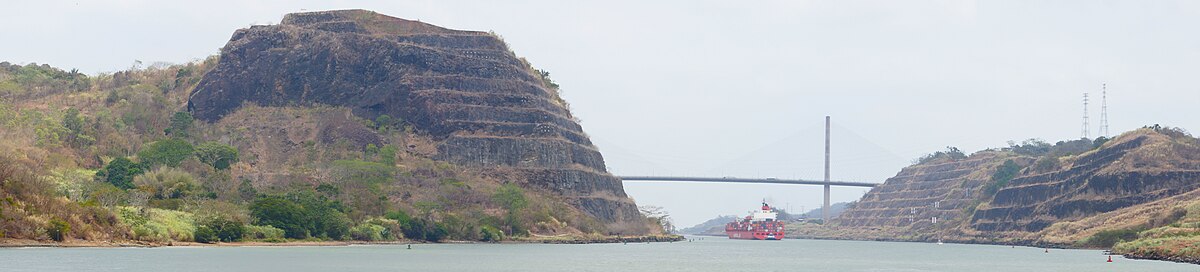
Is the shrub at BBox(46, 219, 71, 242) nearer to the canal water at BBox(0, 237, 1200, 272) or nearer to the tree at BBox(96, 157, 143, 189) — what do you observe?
the canal water at BBox(0, 237, 1200, 272)

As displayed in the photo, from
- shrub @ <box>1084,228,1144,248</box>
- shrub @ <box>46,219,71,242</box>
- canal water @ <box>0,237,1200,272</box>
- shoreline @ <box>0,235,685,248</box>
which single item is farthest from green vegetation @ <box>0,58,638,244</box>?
shrub @ <box>1084,228,1144,248</box>

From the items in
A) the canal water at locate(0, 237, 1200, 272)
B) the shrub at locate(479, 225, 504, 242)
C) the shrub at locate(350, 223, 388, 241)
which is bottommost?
the canal water at locate(0, 237, 1200, 272)

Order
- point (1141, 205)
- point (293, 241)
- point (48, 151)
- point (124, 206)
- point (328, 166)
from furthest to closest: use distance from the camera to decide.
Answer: point (1141, 205), point (328, 166), point (48, 151), point (293, 241), point (124, 206)

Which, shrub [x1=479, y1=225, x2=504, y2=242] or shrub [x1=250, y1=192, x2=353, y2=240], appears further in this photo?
shrub [x1=479, y1=225, x2=504, y2=242]

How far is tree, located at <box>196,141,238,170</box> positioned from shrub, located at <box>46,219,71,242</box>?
2316 inches

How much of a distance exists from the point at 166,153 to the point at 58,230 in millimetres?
55167

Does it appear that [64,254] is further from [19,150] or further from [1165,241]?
[1165,241]

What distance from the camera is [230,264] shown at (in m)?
98.6

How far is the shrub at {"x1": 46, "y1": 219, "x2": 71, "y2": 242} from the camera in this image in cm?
11331

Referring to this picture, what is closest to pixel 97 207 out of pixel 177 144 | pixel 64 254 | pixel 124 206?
pixel 124 206

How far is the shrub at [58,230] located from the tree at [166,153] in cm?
4821

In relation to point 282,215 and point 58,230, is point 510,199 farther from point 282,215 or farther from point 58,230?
point 58,230

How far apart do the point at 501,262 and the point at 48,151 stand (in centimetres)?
7561

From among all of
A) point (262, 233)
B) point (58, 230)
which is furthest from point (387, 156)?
point (58, 230)
